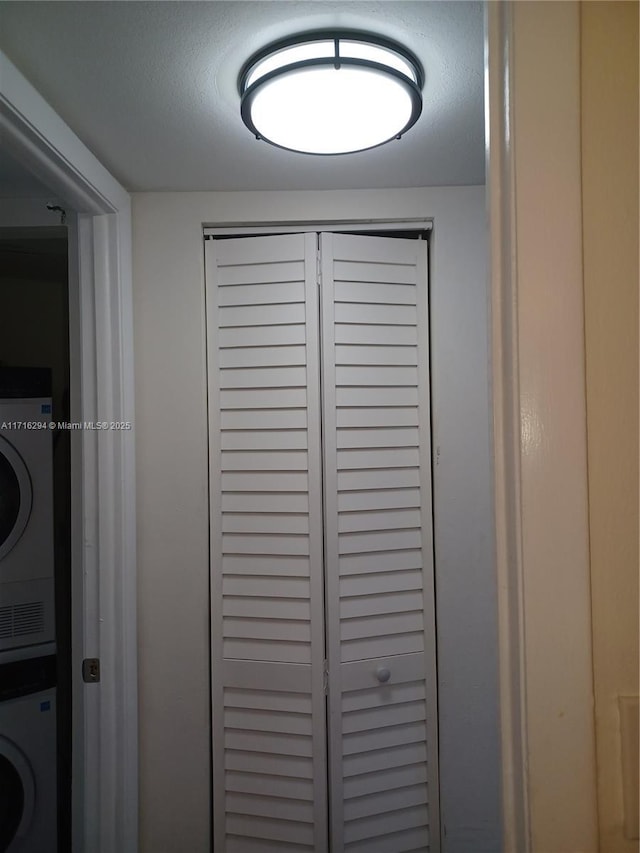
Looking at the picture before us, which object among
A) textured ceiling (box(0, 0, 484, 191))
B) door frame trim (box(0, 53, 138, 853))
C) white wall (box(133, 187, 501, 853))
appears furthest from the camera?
white wall (box(133, 187, 501, 853))

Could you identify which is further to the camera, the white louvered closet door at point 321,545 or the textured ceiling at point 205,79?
the white louvered closet door at point 321,545

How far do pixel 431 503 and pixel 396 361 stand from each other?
0.46 metres

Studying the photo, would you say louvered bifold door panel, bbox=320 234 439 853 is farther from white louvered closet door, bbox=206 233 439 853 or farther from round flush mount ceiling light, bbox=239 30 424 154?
round flush mount ceiling light, bbox=239 30 424 154

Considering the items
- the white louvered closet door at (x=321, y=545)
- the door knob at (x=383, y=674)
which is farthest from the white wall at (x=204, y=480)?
the door knob at (x=383, y=674)

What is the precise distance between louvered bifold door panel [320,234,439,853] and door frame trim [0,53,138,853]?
0.58 meters

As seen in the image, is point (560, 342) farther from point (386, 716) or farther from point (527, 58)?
point (386, 716)

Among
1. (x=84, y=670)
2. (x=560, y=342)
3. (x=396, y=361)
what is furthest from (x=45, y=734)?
(x=560, y=342)

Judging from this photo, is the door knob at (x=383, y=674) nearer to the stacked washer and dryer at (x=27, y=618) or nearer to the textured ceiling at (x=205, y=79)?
the stacked washer and dryer at (x=27, y=618)

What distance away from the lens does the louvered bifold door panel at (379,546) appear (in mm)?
1438

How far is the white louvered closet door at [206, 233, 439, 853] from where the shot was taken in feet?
4.70

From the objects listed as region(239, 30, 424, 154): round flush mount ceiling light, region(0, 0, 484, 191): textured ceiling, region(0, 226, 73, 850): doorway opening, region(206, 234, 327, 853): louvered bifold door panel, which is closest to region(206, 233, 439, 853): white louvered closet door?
region(206, 234, 327, 853): louvered bifold door panel

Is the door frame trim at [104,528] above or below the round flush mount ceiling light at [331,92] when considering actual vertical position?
below

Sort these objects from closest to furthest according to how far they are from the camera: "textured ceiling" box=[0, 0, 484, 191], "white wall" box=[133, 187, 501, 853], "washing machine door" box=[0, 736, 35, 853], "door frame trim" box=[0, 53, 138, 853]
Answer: "textured ceiling" box=[0, 0, 484, 191] < "door frame trim" box=[0, 53, 138, 853] < "white wall" box=[133, 187, 501, 853] < "washing machine door" box=[0, 736, 35, 853]

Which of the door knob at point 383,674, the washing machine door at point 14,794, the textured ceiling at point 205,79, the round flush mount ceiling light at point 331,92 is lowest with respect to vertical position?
the washing machine door at point 14,794
